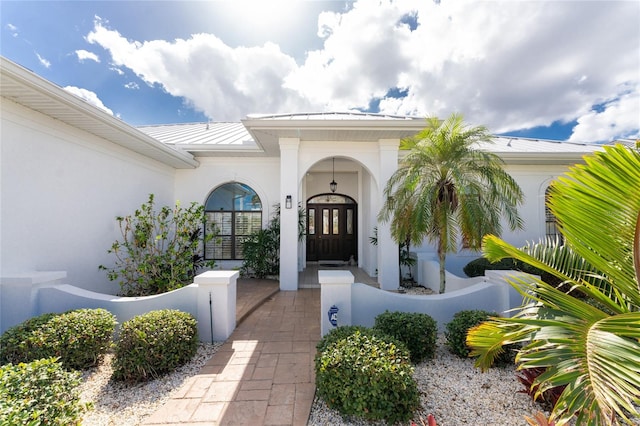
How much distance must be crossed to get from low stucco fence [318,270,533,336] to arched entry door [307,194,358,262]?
7231mm

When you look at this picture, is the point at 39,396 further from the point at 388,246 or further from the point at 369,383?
the point at 388,246

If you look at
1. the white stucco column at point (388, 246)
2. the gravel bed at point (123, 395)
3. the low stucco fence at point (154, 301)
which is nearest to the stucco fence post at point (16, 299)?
the low stucco fence at point (154, 301)

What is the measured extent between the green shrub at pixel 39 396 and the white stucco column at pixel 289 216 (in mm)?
5053

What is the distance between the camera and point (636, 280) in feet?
6.01

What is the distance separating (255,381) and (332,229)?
8.82 metres

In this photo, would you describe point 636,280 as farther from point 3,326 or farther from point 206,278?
point 3,326

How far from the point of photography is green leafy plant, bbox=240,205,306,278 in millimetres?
8234

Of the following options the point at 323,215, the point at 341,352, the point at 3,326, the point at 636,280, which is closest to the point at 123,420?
the point at 341,352

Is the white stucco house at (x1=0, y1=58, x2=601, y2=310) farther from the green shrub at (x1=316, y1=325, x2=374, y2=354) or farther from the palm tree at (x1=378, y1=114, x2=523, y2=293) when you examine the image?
the green shrub at (x1=316, y1=325, x2=374, y2=354)

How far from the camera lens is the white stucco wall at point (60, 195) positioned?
4.41 m

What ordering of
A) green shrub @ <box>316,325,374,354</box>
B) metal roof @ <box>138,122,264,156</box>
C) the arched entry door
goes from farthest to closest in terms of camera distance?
the arched entry door
metal roof @ <box>138,122,264,156</box>
green shrub @ <box>316,325,374,354</box>

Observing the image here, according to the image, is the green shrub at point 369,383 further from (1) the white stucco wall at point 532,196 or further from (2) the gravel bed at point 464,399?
(1) the white stucco wall at point 532,196

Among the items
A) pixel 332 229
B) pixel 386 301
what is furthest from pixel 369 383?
pixel 332 229

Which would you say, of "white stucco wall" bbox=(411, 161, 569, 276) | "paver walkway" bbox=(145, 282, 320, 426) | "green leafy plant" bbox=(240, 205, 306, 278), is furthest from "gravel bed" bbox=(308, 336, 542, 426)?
"white stucco wall" bbox=(411, 161, 569, 276)
